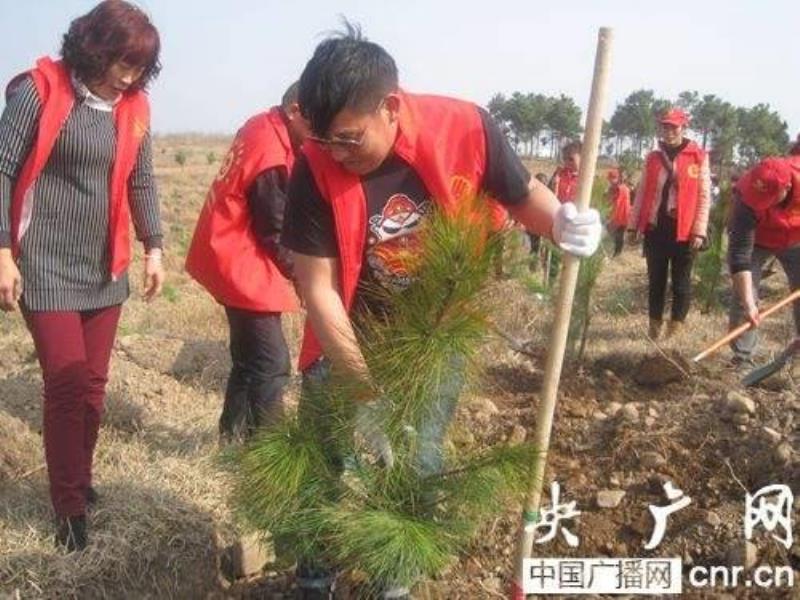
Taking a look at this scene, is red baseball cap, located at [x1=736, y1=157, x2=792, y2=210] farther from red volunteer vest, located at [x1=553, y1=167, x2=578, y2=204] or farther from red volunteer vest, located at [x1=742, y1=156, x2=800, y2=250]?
red volunteer vest, located at [x1=553, y1=167, x2=578, y2=204]

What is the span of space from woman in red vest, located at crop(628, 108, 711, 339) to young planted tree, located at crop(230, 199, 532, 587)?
389 centimetres

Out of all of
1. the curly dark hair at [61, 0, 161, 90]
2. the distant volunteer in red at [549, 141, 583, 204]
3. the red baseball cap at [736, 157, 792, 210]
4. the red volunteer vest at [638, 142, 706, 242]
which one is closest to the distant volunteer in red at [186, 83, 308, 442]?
the curly dark hair at [61, 0, 161, 90]

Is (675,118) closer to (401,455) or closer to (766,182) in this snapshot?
(766,182)

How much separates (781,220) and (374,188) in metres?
3.24

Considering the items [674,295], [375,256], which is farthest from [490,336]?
[674,295]

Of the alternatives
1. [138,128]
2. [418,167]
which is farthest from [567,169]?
[418,167]

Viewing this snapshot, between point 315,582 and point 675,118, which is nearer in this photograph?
point 315,582

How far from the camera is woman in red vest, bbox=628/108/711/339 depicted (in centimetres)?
531

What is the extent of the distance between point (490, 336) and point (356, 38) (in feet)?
2.14

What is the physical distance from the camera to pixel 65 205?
2373 millimetres

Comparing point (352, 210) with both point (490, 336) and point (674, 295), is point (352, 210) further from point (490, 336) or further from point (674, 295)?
point (674, 295)

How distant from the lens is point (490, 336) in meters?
1.67

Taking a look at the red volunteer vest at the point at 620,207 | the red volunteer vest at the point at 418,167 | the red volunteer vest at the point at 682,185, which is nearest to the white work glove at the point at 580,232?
the red volunteer vest at the point at 418,167

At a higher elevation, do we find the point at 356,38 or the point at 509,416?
the point at 356,38
